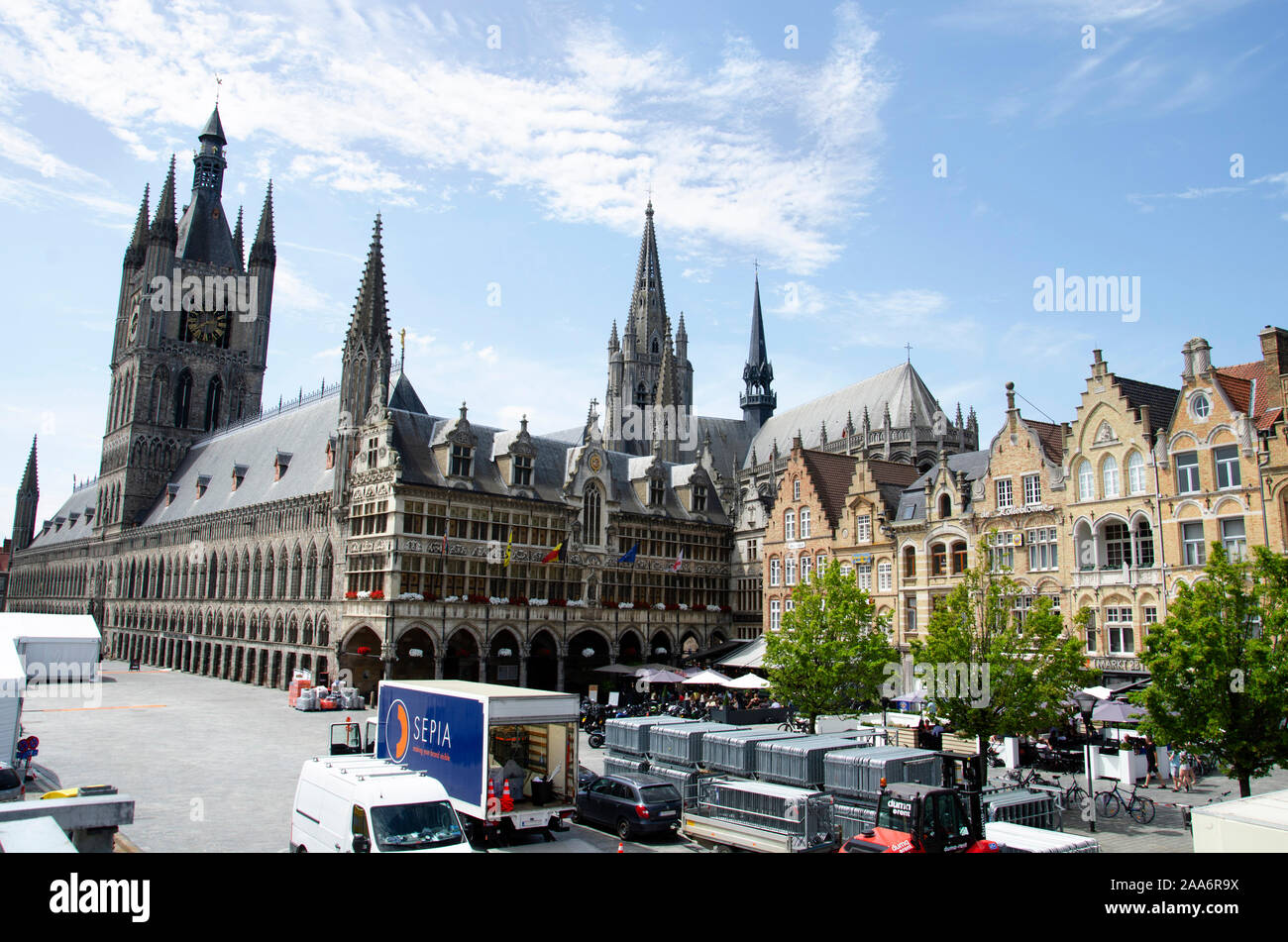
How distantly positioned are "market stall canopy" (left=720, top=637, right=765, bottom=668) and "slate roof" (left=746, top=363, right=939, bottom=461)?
95.7ft

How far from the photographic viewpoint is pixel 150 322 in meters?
84.9

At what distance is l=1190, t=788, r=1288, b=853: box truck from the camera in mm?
10297

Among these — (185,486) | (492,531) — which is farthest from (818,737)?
(185,486)

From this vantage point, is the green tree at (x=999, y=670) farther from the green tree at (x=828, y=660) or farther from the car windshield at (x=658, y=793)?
the car windshield at (x=658, y=793)

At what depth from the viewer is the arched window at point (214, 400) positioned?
8756 centimetres

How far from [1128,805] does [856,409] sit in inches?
2335

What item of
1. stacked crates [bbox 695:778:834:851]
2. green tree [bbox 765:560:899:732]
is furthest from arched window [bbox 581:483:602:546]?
stacked crates [bbox 695:778:834:851]

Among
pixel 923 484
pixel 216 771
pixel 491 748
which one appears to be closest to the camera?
pixel 491 748

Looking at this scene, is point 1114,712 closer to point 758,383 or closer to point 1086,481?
point 1086,481

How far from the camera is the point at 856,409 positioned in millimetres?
78438

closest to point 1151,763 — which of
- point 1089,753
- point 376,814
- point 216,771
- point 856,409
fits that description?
point 1089,753

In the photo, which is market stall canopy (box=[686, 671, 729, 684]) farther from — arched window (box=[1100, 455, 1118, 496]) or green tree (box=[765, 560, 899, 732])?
arched window (box=[1100, 455, 1118, 496])
